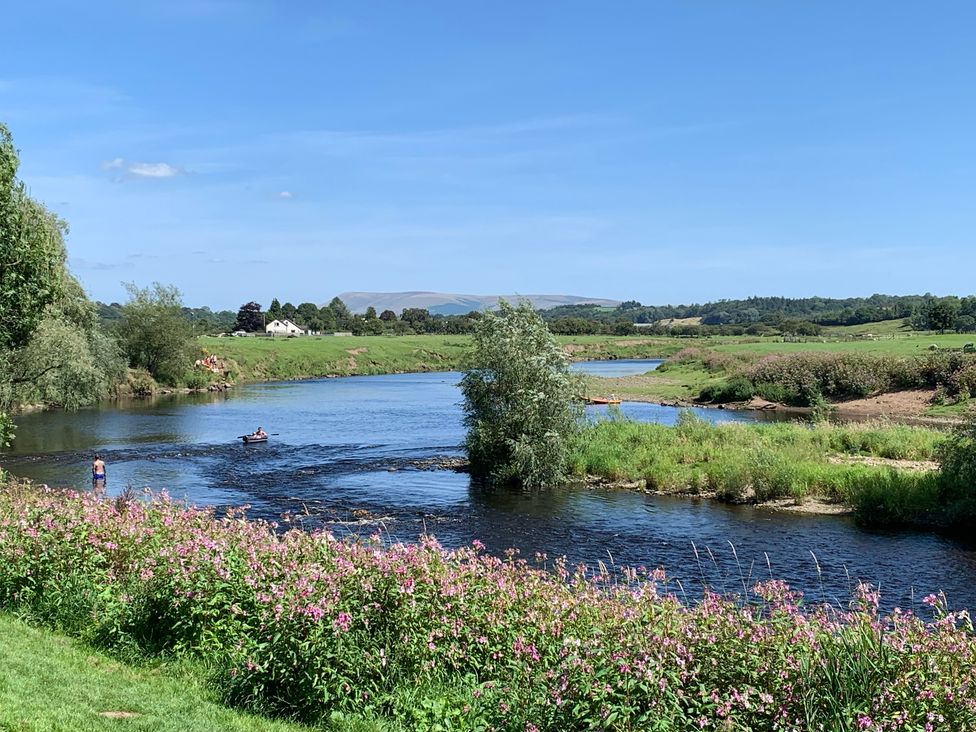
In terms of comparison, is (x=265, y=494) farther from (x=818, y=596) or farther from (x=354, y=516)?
(x=818, y=596)

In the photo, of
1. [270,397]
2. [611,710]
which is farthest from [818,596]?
[270,397]

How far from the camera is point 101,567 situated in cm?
1359

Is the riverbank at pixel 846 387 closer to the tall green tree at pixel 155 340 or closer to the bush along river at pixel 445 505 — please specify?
the bush along river at pixel 445 505

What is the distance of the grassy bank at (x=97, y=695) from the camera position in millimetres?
8664

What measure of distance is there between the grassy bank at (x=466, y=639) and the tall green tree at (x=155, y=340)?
84.4 metres

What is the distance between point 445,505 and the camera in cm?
3359

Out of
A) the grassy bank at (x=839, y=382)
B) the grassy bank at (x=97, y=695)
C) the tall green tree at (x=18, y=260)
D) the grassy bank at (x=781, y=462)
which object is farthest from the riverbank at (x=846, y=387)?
the grassy bank at (x=97, y=695)

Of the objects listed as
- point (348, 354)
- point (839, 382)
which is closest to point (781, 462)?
point (839, 382)

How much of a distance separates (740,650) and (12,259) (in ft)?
87.9

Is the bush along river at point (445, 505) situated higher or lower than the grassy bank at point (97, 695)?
lower

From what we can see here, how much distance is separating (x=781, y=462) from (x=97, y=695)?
1202 inches

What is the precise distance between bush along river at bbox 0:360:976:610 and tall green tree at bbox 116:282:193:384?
1114 inches

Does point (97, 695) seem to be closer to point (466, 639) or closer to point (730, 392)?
point (466, 639)

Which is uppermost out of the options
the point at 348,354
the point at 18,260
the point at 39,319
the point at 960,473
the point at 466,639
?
the point at 18,260
